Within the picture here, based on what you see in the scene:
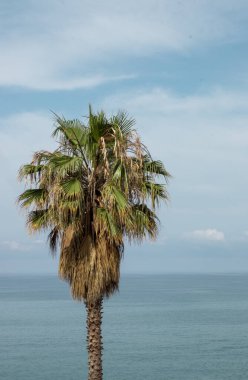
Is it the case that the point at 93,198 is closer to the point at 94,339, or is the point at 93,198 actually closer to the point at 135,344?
the point at 94,339

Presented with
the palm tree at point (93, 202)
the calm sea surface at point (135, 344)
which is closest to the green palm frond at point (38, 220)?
the palm tree at point (93, 202)

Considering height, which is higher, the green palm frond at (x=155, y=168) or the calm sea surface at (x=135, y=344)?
the green palm frond at (x=155, y=168)

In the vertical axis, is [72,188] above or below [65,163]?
below

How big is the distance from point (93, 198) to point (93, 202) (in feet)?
0.40

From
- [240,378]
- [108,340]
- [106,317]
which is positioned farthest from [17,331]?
[240,378]

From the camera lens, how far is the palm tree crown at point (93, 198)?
17.1 metres

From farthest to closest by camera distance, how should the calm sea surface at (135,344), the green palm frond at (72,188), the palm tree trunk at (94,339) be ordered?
the calm sea surface at (135,344) < the palm tree trunk at (94,339) < the green palm frond at (72,188)

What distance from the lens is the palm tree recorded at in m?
17.1

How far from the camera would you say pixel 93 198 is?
1756cm

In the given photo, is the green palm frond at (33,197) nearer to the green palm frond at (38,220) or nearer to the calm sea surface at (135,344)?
A: the green palm frond at (38,220)

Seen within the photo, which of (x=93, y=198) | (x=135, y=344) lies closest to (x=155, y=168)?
(x=93, y=198)

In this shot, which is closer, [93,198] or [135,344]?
[93,198]

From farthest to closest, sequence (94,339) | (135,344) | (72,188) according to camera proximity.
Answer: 1. (135,344)
2. (94,339)
3. (72,188)

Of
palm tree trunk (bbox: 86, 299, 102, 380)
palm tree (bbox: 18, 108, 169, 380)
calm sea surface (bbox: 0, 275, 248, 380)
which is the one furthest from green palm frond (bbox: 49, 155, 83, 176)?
calm sea surface (bbox: 0, 275, 248, 380)
